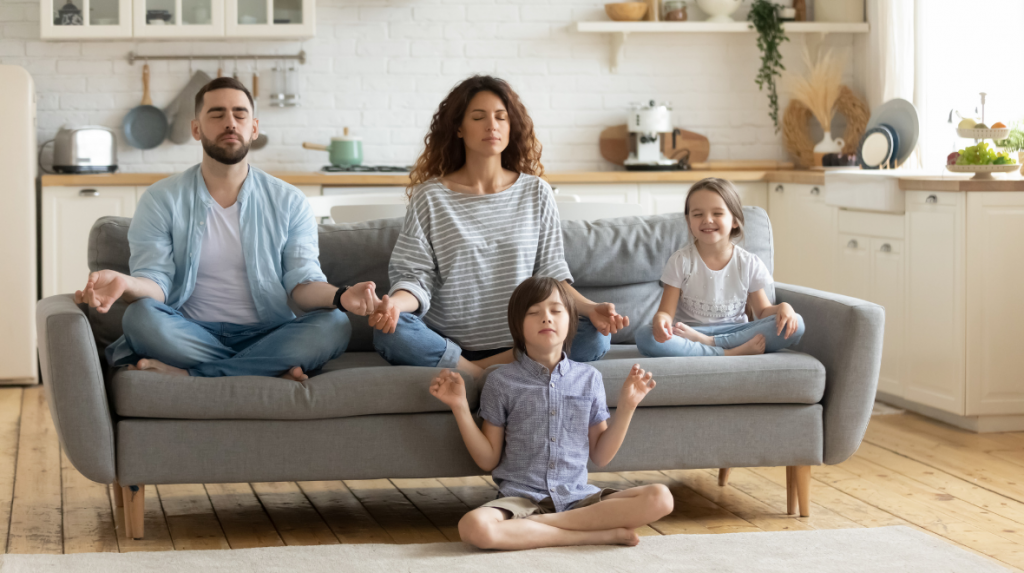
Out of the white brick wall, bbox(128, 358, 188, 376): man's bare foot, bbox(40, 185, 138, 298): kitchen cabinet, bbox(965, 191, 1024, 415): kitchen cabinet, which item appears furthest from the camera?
the white brick wall

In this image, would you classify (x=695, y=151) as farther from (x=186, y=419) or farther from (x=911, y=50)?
(x=186, y=419)

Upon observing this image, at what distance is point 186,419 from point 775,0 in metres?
4.18

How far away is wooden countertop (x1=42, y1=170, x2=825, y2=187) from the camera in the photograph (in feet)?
15.2

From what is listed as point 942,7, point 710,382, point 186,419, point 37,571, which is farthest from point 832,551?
point 942,7

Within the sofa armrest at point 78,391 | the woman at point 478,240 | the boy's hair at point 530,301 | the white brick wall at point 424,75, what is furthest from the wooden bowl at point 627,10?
the sofa armrest at point 78,391

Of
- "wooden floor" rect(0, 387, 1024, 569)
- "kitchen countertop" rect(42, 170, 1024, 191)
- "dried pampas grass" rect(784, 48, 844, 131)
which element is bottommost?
"wooden floor" rect(0, 387, 1024, 569)

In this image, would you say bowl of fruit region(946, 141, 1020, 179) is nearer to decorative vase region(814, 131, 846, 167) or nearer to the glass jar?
decorative vase region(814, 131, 846, 167)

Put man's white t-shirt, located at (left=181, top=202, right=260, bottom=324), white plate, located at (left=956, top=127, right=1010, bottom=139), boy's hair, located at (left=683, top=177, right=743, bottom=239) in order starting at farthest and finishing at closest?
1. white plate, located at (left=956, top=127, right=1010, bottom=139)
2. boy's hair, located at (left=683, top=177, right=743, bottom=239)
3. man's white t-shirt, located at (left=181, top=202, right=260, bottom=324)

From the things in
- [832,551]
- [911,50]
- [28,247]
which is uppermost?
[911,50]

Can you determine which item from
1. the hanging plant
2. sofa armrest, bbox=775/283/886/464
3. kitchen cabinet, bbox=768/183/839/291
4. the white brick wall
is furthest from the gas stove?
sofa armrest, bbox=775/283/886/464

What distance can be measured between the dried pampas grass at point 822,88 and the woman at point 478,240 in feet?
9.51

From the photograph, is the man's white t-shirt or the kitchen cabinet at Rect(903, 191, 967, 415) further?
the kitchen cabinet at Rect(903, 191, 967, 415)

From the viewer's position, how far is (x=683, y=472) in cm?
310

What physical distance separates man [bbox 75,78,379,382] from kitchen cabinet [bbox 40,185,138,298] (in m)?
2.20
